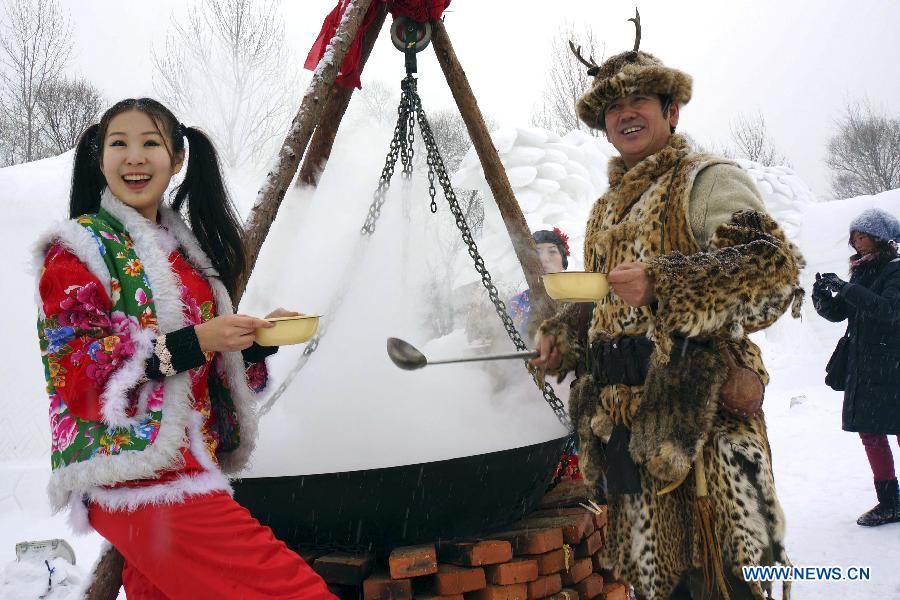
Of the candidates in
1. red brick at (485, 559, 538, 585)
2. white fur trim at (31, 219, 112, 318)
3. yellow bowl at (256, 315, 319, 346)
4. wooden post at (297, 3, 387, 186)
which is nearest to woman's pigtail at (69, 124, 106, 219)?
white fur trim at (31, 219, 112, 318)

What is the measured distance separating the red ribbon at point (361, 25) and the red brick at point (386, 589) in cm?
221

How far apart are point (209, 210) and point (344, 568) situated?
4.05 feet

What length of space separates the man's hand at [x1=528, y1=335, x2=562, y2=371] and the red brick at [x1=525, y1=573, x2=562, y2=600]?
2.55 ft

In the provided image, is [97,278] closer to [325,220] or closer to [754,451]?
[754,451]

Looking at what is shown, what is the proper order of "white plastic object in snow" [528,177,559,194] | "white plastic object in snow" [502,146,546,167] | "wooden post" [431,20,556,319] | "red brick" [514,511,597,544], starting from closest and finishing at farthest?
"red brick" [514,511,597,544] → "wooden post" [431,20,556,319] → "white plastic object in snow" [528,177,559,194] → "white plastic object in snow" [502,146,546,167]

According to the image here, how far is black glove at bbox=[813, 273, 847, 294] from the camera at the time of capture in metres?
4.03

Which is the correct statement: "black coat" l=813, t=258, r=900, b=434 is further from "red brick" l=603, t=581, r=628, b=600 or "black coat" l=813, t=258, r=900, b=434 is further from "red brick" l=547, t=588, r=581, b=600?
"red brick" l=547, t=588, r=581, b=600

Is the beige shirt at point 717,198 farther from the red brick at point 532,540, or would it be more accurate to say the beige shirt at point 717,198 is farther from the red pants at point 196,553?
the red pants at point 196,553

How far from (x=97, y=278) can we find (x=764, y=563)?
1.76 m

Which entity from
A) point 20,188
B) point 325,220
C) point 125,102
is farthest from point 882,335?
point 20,188

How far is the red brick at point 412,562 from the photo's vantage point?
80.8 inches

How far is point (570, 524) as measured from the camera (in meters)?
2.38

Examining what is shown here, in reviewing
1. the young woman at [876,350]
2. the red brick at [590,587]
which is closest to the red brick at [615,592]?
the red brick at [590,587]

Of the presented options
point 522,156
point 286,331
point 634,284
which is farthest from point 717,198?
point 522,156
